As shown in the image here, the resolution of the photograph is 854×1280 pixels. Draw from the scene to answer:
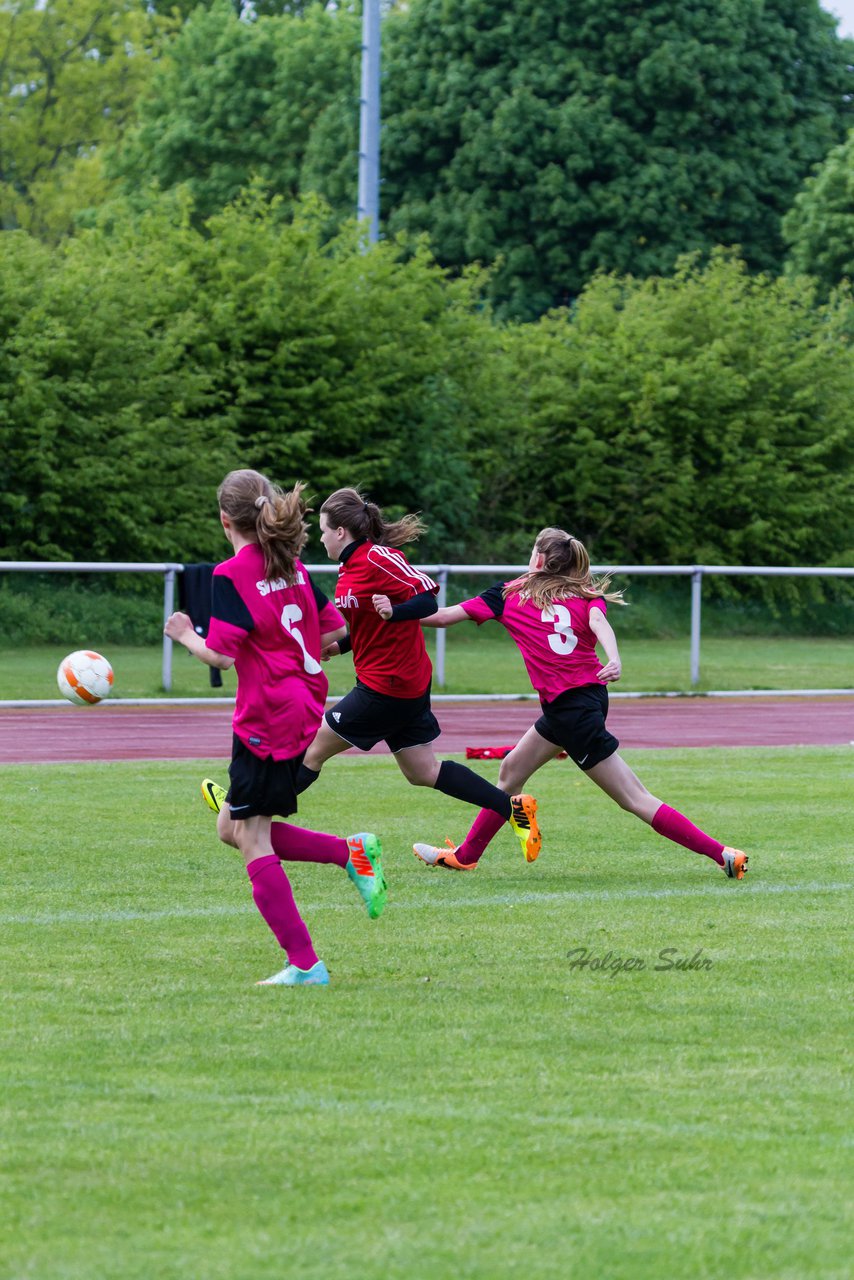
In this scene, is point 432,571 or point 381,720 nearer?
point 381,720

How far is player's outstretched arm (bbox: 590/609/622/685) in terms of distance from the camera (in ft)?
28.0

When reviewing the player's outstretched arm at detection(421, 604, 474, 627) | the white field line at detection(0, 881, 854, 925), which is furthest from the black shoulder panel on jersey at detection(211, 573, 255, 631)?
the player's outstretched arm at detection(421, 604, 474, 627)

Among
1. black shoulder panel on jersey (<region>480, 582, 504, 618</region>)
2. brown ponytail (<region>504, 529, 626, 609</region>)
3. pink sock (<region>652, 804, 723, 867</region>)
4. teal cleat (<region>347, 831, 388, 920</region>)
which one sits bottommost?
pink sock (<region>652, 804, 723, 867</region>)

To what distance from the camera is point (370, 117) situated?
28500 millimetres

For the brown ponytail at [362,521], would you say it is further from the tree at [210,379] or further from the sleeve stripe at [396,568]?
the tree at [210,379]

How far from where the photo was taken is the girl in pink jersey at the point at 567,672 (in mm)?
8646

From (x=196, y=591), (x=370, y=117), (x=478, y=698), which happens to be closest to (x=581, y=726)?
(x=196, y=591)

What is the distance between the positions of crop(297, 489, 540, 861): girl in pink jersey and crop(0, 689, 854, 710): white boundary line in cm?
908

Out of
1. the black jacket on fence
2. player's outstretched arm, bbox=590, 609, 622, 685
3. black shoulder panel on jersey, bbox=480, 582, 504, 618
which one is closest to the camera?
→ player's outstretched arm, bbox=590, 609, 622, 685

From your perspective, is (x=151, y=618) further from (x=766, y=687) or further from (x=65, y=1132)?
(x=65, y=1132)

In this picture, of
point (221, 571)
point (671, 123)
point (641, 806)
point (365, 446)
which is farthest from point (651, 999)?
point (671, 123)

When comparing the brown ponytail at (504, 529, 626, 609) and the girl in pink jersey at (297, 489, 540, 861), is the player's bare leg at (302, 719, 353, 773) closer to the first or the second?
the girl in pink jersey at (297, 489, 540, 861)

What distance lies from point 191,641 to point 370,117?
2382 cm

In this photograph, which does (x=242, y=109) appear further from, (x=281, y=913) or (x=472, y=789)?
(x=281, y=913)
